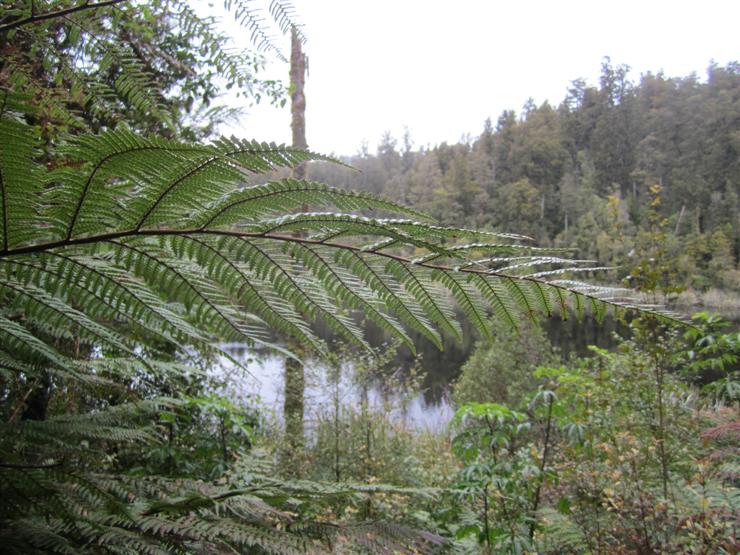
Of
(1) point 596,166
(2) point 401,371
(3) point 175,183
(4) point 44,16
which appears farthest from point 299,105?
(1) point 596,166

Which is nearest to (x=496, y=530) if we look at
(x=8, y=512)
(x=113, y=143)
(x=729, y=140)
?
(x=8, y=512)

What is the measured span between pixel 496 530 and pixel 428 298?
1.79 m

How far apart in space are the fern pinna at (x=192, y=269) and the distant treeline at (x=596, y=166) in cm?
1826

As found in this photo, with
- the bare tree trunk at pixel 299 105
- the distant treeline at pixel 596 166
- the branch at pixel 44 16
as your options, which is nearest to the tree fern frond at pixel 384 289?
the branch at pixel 44 16

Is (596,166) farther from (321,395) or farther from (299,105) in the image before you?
(321,395)

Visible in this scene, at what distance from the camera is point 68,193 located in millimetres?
500

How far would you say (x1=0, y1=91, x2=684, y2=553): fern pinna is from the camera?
49 cm

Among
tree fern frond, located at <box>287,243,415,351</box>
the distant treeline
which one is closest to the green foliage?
tree fern frond, located at <box>287,243,415,351</box>

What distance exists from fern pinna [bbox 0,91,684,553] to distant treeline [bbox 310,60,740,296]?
18256 mm

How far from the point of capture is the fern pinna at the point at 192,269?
491 mm

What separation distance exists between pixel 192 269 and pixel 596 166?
43.3 metres

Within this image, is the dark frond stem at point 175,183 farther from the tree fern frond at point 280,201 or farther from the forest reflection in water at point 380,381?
the forest reflection in water at point 380,381

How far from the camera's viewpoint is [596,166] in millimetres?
38156

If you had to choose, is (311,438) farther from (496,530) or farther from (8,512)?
(8,512)
